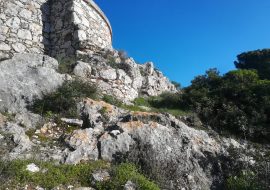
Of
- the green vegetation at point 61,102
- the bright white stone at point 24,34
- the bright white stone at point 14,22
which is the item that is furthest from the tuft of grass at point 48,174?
the bright white stone at point 14,22

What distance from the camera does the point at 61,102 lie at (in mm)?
9414

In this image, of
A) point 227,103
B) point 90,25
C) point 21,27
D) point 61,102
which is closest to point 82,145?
point 61,102

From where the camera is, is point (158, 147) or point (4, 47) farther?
point (4, 47)

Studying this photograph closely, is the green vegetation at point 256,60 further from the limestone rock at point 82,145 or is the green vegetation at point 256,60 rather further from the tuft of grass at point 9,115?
the tuft of grass at point 9,115

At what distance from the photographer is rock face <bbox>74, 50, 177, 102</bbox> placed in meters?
11.5

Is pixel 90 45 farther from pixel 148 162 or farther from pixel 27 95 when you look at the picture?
pixel 148 162

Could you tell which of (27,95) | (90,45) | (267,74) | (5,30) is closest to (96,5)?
(90,45)

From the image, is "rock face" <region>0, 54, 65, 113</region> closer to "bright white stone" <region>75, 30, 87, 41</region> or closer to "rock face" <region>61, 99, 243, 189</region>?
"rock face" <region>61, 99, 243, 189</region>

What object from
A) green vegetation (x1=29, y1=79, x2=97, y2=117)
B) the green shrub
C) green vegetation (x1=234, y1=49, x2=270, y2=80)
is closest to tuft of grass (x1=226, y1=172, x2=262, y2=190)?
green vegetation (x1=29, y1=79, x2=97, y2=117)

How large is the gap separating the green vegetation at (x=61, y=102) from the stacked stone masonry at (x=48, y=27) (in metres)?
3.41

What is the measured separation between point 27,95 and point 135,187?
4.10 meters

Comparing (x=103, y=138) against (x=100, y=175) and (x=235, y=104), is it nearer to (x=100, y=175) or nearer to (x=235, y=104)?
(x=100, y=175)

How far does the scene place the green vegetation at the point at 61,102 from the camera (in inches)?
363

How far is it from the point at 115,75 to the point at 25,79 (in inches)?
117
